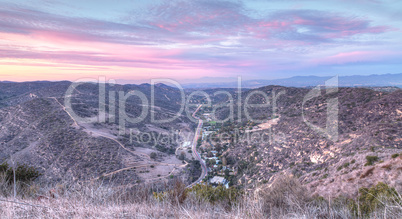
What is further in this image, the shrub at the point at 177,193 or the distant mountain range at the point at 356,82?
the distant mountain range at the point at 356,82

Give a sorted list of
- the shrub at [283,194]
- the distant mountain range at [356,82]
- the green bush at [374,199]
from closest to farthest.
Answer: the green bush at [374,199] → the shrub at [283,194] → the distant mountain range at [356,82]

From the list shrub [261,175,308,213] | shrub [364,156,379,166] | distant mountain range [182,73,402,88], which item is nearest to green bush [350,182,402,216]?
shrub [261,175,308,213]

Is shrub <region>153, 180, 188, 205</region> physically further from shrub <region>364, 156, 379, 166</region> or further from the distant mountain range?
the distant mountain range

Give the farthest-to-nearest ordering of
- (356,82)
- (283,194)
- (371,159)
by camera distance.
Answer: (356,82) → (371,159) → (283,194)

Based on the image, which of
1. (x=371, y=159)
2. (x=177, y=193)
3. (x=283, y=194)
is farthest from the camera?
(x=371, y=159)

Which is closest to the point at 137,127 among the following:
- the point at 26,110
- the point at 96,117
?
the point at 96,117

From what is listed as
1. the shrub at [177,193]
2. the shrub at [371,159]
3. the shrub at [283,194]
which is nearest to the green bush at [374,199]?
the shrub at [283,194]

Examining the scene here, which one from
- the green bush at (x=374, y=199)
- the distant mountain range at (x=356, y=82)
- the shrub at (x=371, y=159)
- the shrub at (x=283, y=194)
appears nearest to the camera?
the green bush at (x=374, y=199)

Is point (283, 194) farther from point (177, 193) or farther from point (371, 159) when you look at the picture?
point (371, 159)

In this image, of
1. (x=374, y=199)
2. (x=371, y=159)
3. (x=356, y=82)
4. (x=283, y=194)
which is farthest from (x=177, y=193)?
(x=356, y=82)

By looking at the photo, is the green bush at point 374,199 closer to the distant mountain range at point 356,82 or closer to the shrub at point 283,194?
the shrub at point 283,194

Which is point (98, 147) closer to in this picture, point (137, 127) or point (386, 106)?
point (137, 127)
